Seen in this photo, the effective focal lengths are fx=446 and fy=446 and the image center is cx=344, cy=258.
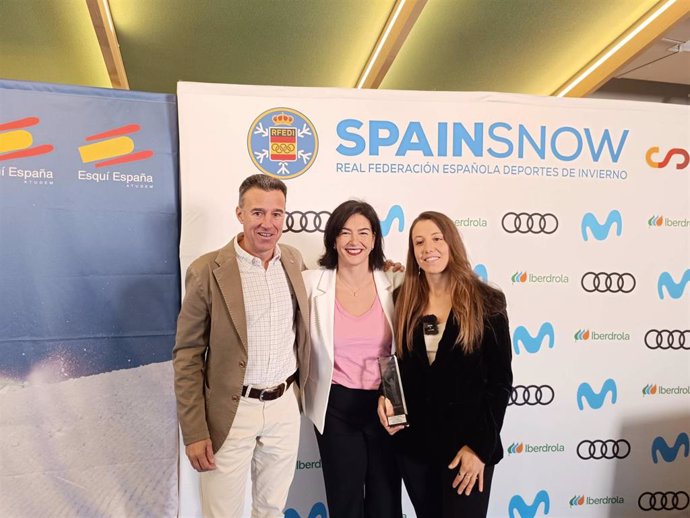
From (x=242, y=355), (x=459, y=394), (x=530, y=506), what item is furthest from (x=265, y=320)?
(x=530, y=506)

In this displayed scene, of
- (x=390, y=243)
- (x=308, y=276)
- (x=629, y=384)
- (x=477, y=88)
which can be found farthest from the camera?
(x=477, y=88)

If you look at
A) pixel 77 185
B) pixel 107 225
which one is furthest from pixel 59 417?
pixel 77 185

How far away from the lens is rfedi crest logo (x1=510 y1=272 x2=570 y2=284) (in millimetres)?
2404

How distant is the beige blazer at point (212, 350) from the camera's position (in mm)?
1649

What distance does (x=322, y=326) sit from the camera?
1744 mm

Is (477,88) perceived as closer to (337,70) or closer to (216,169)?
(337,70)

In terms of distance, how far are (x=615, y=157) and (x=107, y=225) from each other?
106 inches

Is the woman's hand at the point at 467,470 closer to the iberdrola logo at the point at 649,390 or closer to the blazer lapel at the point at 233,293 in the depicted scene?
the blazer lapel at the point at 233,293

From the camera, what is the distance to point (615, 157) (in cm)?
248

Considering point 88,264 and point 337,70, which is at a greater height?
point 337,70

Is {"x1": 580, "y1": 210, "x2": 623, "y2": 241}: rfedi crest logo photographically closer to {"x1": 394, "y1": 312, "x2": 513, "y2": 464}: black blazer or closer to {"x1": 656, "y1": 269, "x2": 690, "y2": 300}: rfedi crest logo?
{"x1": 656, "y1": 269, "x2": 690, "y2": 300}: rfedi crest logo

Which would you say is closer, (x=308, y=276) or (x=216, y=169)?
(x=308, y=276)

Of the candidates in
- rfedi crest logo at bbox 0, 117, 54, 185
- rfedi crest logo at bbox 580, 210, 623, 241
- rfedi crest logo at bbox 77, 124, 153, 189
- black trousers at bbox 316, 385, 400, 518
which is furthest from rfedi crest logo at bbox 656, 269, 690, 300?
rfedi crest logo at bbox 0, 117, 54, 185

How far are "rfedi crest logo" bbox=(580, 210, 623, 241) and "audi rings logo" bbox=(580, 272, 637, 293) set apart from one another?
0.67 ft
